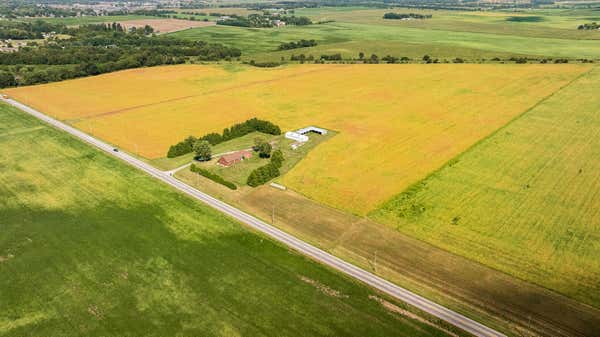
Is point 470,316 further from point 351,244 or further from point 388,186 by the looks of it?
point 388,186

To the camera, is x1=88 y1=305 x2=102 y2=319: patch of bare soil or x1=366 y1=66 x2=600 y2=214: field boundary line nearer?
x1=88 y1=305 x2=102 y2=319: patch of bare soil

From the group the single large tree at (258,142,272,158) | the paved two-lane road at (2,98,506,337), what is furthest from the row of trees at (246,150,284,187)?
the paved two-lane road at (2,98,506,337)

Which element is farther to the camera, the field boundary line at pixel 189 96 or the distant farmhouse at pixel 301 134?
the field boundary line at pixel 189 96

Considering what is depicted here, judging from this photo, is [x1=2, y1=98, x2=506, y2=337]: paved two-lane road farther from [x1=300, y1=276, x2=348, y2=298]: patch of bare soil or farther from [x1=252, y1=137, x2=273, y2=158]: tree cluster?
[x1=252, y1=137, x2=273, y2=158]: tree cluster

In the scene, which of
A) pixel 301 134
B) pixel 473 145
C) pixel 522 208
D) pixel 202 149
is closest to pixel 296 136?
pixel 301 134

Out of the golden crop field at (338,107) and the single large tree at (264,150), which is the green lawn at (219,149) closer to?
the golden crop field at (338,107)

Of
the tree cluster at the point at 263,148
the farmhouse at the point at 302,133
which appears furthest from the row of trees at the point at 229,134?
the tree cluster at the point at 263,148
